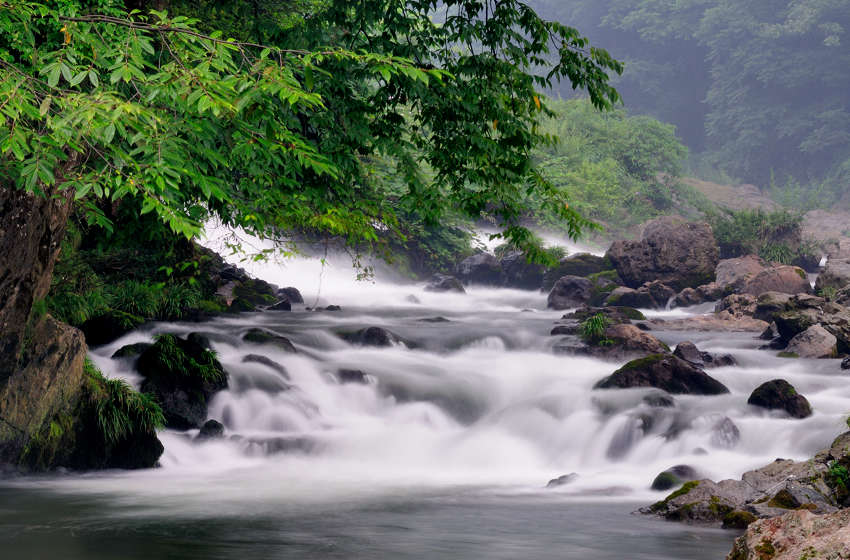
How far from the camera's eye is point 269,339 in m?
16.5

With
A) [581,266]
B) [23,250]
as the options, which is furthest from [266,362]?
[581,266]

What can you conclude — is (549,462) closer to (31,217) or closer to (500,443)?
(500,443)

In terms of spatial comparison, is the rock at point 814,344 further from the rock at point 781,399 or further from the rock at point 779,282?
the rock at point 779,282

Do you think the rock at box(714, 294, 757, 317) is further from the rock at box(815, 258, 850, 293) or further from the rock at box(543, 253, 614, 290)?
the rock at box(543, 253, 614, 290)

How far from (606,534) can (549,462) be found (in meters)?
4.59

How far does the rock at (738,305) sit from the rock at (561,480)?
46.1 feet

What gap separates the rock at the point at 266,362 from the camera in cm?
1516

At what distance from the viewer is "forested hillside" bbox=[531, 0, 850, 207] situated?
203 feet

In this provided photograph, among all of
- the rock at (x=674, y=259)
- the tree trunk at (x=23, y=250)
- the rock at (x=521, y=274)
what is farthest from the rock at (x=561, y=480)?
the rock at (x=521, y=274)

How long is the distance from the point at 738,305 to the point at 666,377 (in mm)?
10917

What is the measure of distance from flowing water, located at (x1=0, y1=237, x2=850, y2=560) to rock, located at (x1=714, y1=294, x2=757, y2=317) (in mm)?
3490

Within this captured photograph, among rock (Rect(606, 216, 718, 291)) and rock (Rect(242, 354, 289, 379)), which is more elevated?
rock (Rect(606, 216, 718, 291))

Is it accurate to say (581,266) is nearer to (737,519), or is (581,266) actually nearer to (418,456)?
(418,456)

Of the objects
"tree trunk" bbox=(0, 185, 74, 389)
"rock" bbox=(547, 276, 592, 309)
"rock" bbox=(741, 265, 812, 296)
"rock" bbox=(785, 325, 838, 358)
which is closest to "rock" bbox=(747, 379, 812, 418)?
"rock" bbox=(785, 325, 838, 358)
